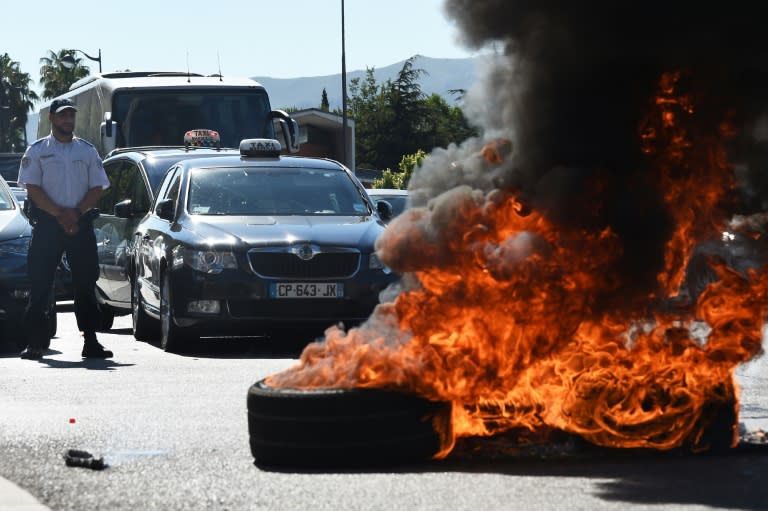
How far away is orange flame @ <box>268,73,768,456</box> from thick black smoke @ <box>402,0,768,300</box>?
131 millimetres

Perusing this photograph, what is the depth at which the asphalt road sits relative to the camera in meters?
6.26

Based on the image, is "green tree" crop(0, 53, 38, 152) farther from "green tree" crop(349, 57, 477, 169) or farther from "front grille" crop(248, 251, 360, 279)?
"front grille" crop(248, 251, 360, 279)

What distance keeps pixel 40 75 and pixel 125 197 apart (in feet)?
374

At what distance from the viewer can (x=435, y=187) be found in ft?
27.3

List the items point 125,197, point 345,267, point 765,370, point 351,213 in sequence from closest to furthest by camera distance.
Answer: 1. point 765,370
2. point 345,267
3. point 351,213
4. point 125,197

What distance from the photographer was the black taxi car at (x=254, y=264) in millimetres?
13539

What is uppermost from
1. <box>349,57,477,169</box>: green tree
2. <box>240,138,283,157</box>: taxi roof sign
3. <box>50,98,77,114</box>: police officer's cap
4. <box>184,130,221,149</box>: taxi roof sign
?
<box>50,98,77,114</box>: police officer's cap

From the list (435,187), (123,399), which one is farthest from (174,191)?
(435,187)

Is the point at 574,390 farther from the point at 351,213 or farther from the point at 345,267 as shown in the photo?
the point at 351,213

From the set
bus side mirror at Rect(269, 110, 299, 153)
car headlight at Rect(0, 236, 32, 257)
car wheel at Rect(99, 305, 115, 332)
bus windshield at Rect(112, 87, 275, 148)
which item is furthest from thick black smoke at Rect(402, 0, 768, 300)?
bus windshield at Rect(112, 87, 275, 148)

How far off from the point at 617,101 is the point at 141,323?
819 centimetres

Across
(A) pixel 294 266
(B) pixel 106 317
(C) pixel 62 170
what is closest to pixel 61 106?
(C) pixel 62 170

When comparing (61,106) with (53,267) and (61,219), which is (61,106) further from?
(53,267)

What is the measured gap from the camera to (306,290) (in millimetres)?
13578
